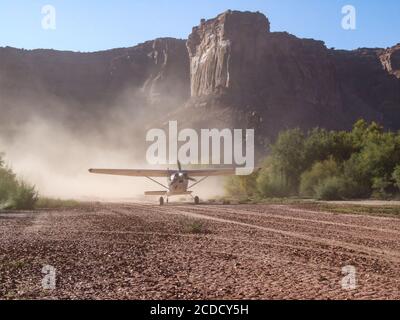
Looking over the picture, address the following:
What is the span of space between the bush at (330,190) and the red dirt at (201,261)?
22231mm

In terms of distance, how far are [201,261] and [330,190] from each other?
30.8 m

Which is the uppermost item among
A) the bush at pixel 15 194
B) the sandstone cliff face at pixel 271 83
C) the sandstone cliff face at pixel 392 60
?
the sandstone cliff face at pixel 392 60

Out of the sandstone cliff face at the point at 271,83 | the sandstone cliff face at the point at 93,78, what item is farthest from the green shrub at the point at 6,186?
the sandstone cliff face at the point at 93,78

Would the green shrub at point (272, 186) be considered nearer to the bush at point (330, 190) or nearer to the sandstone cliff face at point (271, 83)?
the bush at point (330, 190)

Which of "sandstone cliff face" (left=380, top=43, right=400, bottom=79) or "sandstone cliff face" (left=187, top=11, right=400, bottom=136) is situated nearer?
"sandstone cliff face" (left=187, top=11, right=400, bottom=136)

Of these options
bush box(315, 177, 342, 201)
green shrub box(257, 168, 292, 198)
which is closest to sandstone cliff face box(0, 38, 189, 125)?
green shrub box(257, 168, 292, 198)

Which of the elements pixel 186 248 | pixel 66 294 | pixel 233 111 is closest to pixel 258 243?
pixel 186 248

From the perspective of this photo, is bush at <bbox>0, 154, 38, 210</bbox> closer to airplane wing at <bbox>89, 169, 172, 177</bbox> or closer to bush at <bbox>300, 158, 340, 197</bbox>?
airplane wing at <bbox>89, 169, 172, 177</bbox>

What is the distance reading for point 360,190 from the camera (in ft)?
135

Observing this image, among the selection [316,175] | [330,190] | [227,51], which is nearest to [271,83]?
[227,51]

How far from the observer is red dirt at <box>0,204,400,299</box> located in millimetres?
7453

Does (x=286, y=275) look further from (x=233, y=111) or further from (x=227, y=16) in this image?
(x=227, y=16)

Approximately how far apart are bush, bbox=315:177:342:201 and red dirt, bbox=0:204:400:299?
72.9 ft

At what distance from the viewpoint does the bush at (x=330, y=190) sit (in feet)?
130
